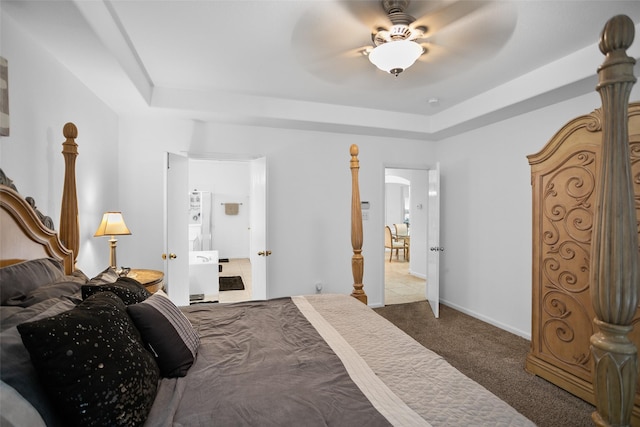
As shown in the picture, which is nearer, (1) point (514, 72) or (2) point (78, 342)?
(2) point (78, 342)

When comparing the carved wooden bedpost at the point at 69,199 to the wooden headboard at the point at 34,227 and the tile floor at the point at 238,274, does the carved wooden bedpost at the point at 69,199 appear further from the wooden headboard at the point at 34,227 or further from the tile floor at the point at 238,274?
the tile floor at the point at 238,274

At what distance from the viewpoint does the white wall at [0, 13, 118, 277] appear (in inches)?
73.5

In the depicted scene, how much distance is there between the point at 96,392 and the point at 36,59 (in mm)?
2171

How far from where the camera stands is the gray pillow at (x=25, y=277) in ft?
3.93

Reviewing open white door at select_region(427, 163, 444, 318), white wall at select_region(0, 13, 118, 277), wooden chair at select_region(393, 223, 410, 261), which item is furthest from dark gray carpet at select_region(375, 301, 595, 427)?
wooden chair at select_region(393, 223, 410, 261)

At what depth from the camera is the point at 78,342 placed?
0.96 m

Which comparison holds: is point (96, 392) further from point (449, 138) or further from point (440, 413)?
point (449, 138)

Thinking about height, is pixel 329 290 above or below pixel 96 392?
below

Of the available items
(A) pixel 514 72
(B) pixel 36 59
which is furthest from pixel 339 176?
(B) pixel 36 59

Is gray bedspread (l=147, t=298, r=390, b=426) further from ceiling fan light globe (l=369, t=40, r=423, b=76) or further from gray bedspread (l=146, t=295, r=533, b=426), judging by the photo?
ceiling fan light globe (l=369, t=40, r=423, b=76)

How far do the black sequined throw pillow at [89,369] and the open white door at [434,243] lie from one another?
3.77 metres

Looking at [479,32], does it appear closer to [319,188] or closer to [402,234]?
[319,188]

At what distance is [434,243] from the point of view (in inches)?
171

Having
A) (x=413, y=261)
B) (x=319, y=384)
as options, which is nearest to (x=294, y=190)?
(x=319, y=384)
